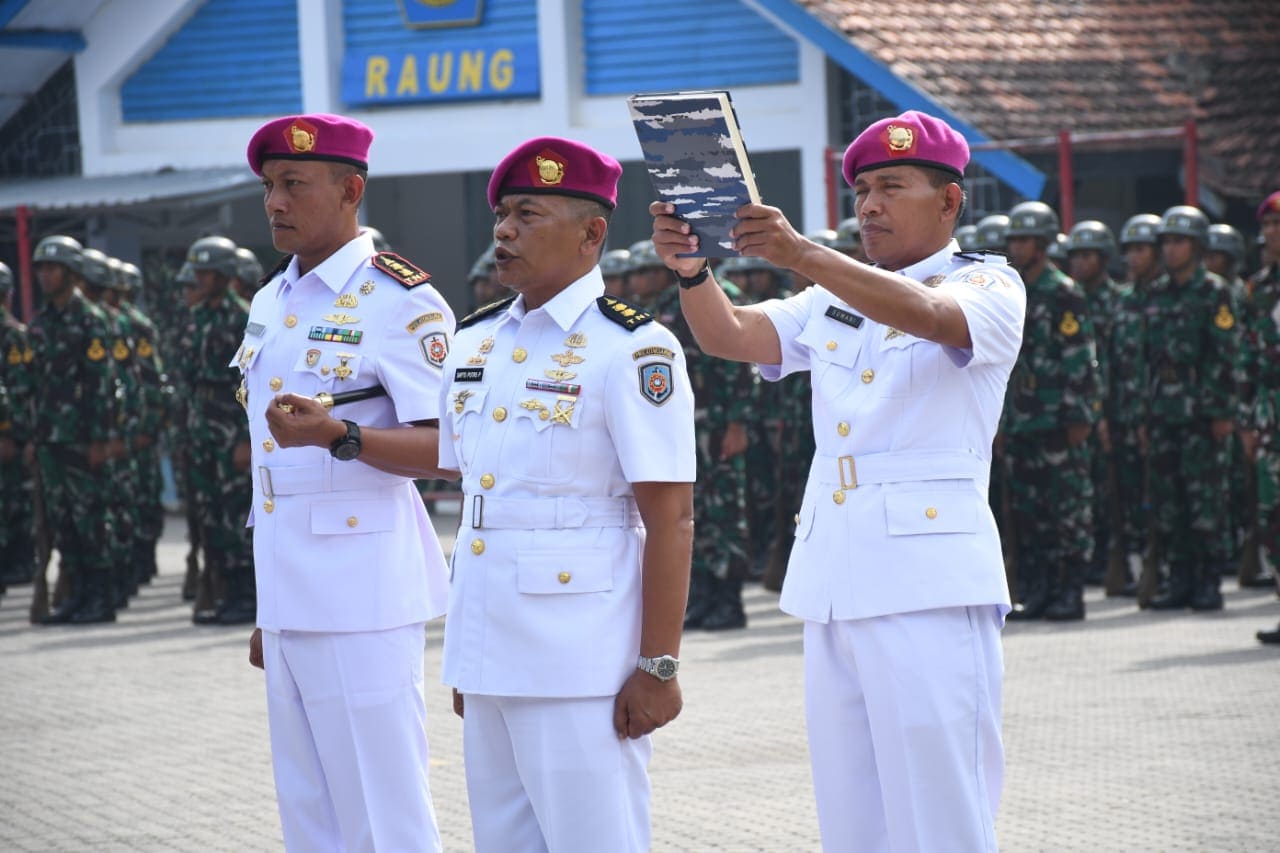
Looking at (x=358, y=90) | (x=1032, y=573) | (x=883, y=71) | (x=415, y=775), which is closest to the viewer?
(x=415, y=775)

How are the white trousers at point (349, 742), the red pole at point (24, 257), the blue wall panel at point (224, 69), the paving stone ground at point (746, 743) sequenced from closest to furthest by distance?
the white trousers at point (349, 742) < the paving stone ground at point (746, 743) < the red pole at point (24, 257) < the blue wall panel at point (224, 69)

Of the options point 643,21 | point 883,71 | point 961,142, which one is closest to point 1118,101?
point 883,71

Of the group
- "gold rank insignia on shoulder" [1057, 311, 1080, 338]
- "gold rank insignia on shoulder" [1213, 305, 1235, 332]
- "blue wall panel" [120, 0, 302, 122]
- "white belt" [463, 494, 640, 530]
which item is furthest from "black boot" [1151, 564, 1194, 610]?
"blue wall panel" [120, 0, 302, 122]

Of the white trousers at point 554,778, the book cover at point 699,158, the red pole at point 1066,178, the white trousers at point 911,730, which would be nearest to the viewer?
the book cover at point 699,158

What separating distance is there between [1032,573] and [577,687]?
807 centimetres

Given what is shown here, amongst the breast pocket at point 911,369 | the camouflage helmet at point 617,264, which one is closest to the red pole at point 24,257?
the camouflage helmet at point 617,264

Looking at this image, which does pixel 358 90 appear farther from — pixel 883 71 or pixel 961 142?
pixel 961 142

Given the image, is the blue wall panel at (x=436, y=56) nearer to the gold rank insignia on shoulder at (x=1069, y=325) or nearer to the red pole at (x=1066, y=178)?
the red pole at (x=1066, y=178)

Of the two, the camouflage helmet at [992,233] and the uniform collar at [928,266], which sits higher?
the camouflage helmet at [992,233]

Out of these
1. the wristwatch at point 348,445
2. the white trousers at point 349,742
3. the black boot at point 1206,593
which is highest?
the wristwatch at point 348,445

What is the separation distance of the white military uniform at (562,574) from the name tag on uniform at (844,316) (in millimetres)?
543

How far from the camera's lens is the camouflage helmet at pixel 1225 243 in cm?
1295

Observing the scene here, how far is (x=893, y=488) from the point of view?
4.19 metres

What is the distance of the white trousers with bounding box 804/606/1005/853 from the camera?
13.6 ft
